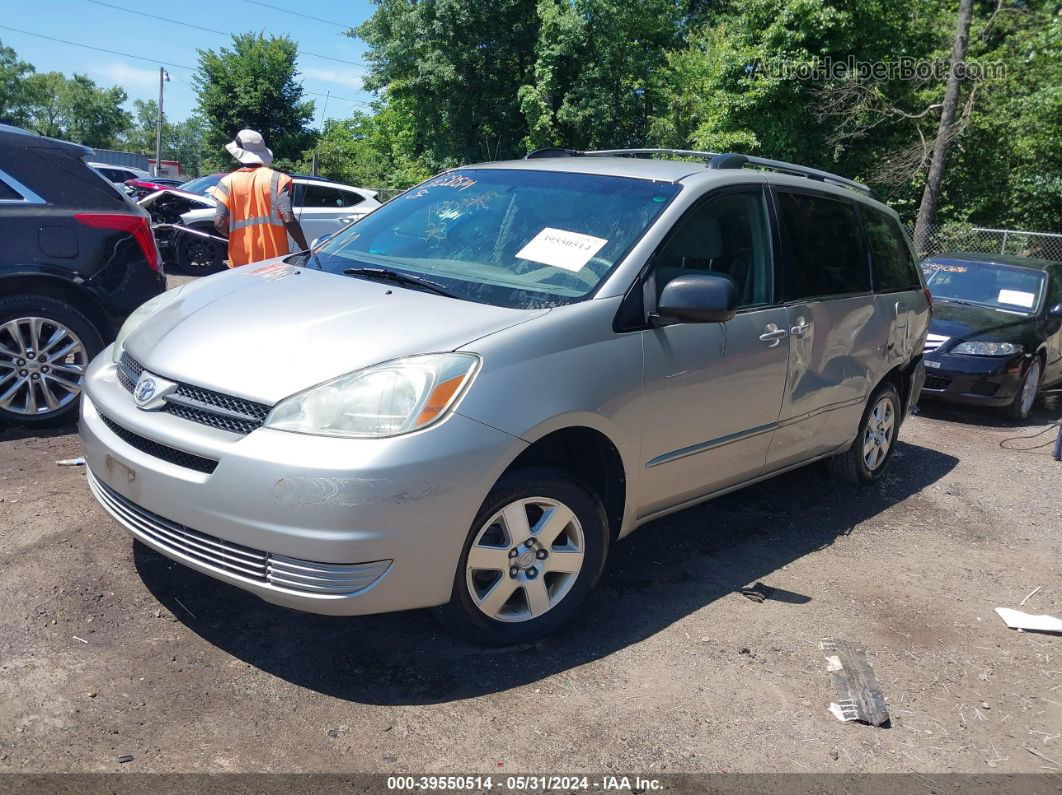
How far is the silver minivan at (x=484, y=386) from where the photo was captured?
2836 mm

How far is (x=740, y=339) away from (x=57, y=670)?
9.85ft

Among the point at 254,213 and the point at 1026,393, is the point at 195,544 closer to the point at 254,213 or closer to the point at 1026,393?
the point at 254,213

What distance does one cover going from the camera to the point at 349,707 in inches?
116

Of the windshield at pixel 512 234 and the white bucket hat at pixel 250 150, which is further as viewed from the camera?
the white bucket hat at pixel 250 150

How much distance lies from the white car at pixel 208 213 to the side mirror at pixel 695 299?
1049cm

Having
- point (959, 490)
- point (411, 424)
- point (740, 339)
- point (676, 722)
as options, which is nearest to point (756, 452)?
point (740, 339)

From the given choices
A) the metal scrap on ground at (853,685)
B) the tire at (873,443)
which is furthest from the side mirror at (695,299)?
the tire at (873,443)

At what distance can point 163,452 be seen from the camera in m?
3.03

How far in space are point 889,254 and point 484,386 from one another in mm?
3607

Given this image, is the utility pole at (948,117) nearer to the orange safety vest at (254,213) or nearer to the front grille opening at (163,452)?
the orange safety vest at (254,213)

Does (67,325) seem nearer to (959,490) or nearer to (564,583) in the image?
(564,583)

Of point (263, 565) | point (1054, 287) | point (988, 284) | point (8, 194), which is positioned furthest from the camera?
point (988, 284)

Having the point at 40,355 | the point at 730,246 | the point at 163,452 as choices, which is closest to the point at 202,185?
the point at 40,355

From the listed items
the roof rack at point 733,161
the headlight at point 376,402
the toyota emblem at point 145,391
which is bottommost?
the toyota emblem at point 145,391
